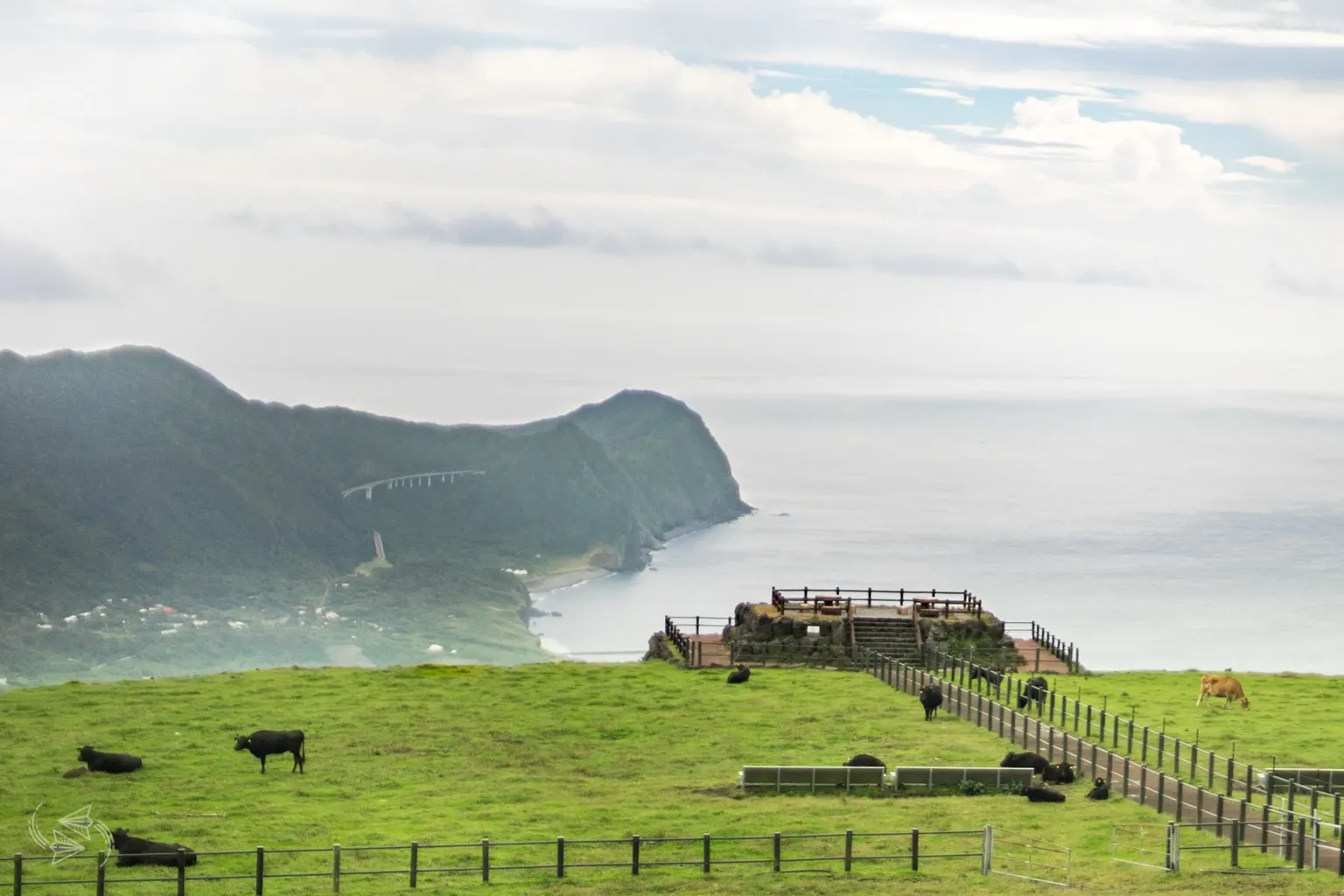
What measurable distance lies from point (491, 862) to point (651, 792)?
30.9ft

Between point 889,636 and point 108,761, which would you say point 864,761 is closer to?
point 108,761

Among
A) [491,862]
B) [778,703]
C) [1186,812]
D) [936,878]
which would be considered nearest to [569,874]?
[491,862]

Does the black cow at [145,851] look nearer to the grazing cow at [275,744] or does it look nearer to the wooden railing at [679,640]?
the grazing cow at [275,744]

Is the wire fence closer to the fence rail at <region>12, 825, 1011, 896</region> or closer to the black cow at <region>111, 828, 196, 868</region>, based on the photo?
the fence rail at <region>12, 825, 1011, 896</region>

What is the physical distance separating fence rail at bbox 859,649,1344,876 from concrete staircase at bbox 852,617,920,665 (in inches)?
234

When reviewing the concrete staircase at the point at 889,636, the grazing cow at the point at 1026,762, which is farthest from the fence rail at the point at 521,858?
the concrete staircase at the point at 889,636

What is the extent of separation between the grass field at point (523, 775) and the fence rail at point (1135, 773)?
3.60 ft

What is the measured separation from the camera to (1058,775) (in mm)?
47375

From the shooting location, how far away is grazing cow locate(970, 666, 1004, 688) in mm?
63094

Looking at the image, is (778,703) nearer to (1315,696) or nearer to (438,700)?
(438,700)

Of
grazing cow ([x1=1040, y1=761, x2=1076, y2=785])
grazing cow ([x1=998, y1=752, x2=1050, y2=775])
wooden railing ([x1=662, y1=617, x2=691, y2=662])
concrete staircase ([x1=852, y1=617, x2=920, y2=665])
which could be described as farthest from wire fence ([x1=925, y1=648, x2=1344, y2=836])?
wooden railing ([x1=662, y1=617, x2=691, y2=662])

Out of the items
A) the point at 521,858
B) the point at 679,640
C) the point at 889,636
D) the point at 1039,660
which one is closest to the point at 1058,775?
the point at 521,858

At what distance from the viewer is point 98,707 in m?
62.1

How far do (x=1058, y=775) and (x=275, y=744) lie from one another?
74.9ft
